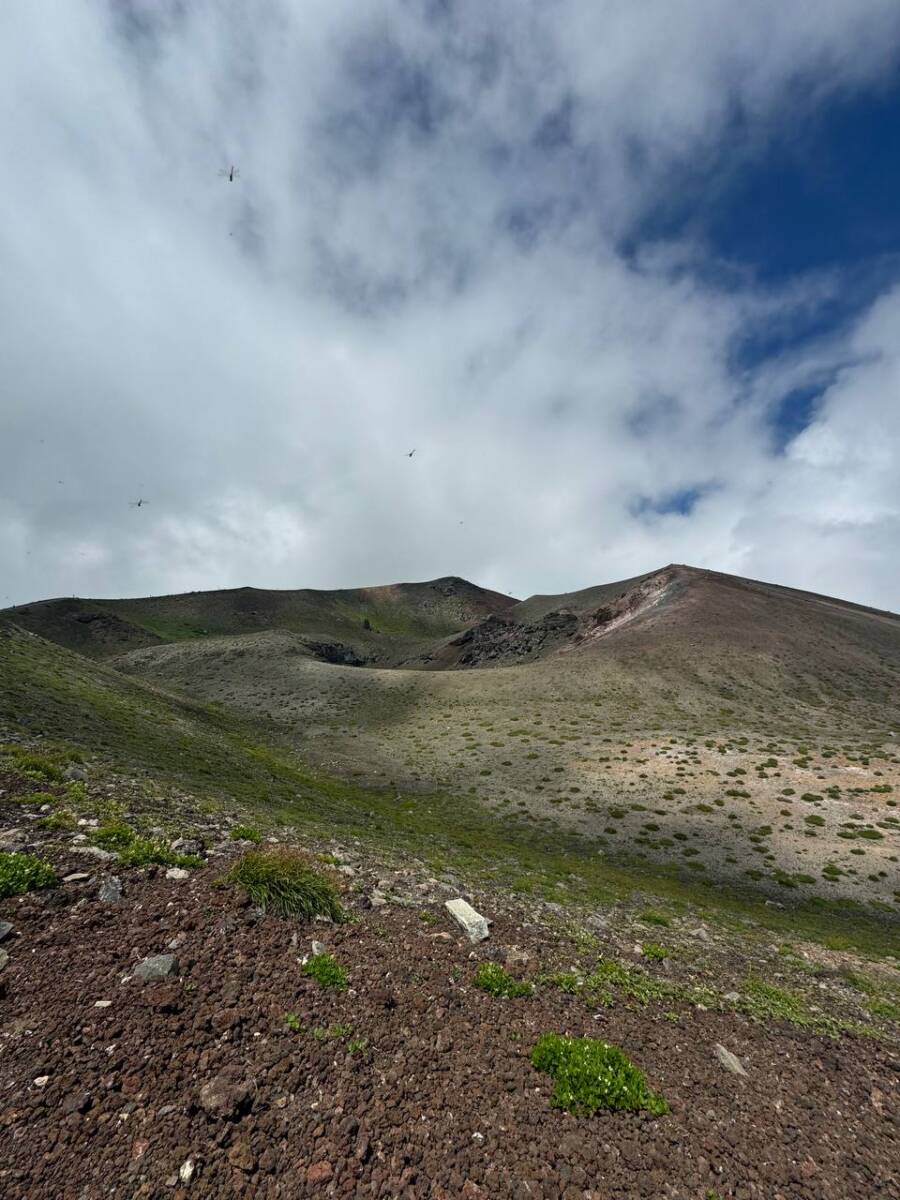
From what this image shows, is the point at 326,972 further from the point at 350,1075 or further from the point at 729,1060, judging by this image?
the point at 729,1060

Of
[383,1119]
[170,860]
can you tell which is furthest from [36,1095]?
[170,860]

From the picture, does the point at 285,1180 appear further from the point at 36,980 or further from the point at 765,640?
the point at 765,640

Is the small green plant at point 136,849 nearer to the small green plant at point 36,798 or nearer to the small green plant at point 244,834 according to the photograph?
the small green plant at point 36,798

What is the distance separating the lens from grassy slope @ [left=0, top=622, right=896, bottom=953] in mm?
20531

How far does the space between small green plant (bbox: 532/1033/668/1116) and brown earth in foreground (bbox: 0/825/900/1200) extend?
192 millimetres

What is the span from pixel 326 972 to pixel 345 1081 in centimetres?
191

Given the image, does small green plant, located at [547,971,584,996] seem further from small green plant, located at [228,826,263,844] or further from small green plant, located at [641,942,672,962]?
small green plant, located at [228,826,263,844]

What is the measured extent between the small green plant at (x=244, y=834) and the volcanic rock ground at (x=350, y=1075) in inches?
135

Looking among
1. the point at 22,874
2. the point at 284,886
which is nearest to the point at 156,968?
the point at 284,886

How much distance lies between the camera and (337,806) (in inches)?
1120


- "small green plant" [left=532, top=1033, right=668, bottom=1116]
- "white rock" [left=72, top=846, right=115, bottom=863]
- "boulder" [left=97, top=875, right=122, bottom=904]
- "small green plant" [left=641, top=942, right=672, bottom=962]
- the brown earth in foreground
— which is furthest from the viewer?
"small green plant" [left=641, top=942, right=672, bottom=962]

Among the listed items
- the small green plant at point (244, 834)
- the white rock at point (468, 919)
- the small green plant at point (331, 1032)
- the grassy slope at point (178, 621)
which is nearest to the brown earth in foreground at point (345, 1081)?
the small green plant at point (331, 1032)

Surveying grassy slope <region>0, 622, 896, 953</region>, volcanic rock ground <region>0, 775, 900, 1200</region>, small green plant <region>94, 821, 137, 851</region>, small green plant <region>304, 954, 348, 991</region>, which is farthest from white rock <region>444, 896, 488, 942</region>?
small green plant <region>94, 821, 137, 851</region>

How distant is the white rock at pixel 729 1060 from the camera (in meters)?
8.75
